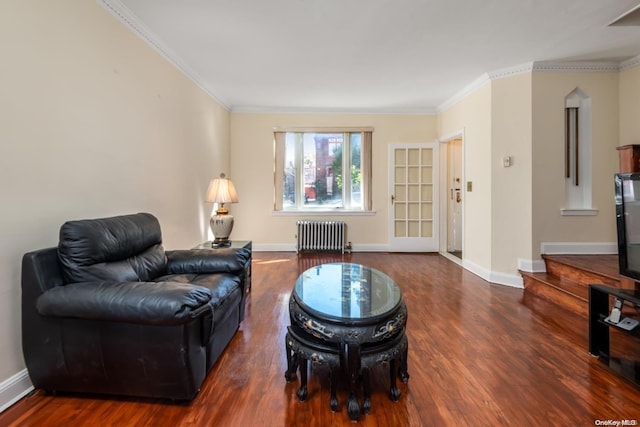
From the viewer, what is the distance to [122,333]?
1579 mm

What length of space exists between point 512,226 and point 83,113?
443cm

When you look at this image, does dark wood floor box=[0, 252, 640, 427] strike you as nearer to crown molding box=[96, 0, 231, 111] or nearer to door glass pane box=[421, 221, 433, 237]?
crown molding box=[96, 0, 231, 111]

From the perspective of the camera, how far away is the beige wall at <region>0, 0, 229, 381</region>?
166cm

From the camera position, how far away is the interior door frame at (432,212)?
18.5ft

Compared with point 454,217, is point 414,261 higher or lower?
lower

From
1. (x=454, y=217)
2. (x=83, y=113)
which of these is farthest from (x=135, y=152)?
(x=454, y=217)

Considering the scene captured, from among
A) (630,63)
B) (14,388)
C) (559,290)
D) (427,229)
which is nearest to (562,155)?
(630,63)

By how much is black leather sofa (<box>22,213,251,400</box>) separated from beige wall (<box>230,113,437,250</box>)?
3.93 m

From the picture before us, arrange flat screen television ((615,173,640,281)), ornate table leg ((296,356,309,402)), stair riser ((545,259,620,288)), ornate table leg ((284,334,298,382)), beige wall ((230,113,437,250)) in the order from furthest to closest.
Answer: beige wall ((230,113,437,250)), stair riser ((545,259,620,288)), flat screen television ((615,173,640,281)), ornate table leg ((284,334,298,382)), ornate table leg ((296,356,309,402))

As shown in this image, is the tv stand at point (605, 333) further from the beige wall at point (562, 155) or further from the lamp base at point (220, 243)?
the lamp base at point (220, 243)

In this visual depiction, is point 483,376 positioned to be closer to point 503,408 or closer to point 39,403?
point 503,408

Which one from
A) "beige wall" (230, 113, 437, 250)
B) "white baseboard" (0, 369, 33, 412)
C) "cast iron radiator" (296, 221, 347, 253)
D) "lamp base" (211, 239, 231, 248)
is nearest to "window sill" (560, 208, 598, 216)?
"beige wall" (230, 113, 437, 250)

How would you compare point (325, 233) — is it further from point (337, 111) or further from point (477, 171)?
point (477, 171)

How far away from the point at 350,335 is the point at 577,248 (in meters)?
3.57
